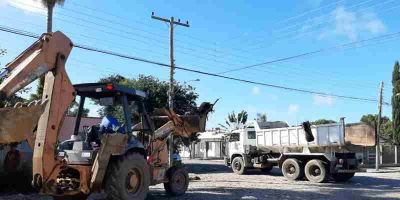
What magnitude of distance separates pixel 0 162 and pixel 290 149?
548 inches

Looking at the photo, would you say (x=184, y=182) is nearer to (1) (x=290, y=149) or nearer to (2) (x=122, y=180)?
(2) (x=122, y=180)

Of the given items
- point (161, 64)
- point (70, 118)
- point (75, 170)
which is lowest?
point (75, 170)

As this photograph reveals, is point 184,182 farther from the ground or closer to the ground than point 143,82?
closer to the ground

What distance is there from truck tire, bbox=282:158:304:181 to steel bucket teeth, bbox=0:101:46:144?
15.8 meters

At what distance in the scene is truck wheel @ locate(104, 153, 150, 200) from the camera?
1059 cm

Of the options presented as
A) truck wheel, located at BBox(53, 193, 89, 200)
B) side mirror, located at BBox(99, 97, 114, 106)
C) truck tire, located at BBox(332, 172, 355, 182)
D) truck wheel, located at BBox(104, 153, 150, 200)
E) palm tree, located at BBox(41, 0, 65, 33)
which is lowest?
truck tire, located at BBox(332, 172, 355, 182)

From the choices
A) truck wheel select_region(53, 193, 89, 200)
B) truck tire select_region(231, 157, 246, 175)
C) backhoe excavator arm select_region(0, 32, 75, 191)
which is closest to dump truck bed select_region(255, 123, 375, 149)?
truck tire select_region(231, 157, 246, 175)

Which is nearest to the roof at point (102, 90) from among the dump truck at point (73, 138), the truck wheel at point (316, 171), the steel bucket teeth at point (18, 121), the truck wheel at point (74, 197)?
the dump truck at point (73, 138)

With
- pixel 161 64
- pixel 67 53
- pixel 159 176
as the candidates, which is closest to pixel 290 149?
pixel 161 64

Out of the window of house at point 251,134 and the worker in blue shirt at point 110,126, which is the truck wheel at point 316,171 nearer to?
the window of house at point 251,134

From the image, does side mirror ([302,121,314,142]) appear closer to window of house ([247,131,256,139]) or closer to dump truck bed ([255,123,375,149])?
dump truck bed ([255,123,375,149])

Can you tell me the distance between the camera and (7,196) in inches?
531

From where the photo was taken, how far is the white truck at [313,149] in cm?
2136

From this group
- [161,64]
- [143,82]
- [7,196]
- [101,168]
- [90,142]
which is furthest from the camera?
[143,82]
